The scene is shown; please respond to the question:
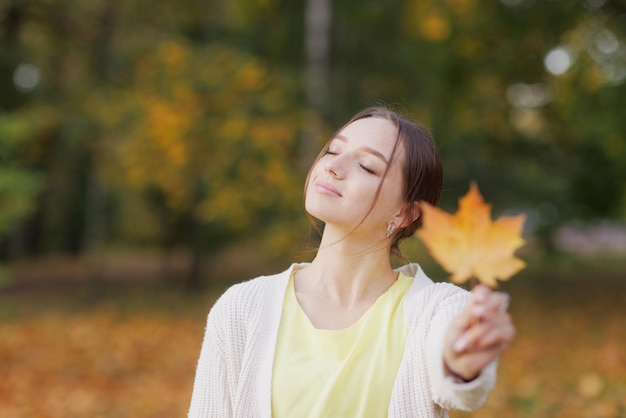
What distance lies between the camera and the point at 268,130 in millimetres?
11141

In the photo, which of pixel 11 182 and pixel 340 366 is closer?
pixel 340 366

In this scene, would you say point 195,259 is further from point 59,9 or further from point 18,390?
point 18,390

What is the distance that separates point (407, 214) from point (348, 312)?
262mm

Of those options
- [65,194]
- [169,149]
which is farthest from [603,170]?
[65,194]

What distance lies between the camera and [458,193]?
39.0ft

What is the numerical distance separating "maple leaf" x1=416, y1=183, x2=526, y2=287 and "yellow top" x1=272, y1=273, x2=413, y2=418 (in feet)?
1.46

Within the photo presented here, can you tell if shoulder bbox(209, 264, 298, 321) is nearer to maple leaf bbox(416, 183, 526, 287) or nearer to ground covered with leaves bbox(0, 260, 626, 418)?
maple leaf bbox(416, 183, 526, 287)

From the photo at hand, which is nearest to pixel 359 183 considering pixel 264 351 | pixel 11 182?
pixel 264 351

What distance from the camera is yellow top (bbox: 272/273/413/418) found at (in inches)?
61.1

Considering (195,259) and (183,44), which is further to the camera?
(195,259)

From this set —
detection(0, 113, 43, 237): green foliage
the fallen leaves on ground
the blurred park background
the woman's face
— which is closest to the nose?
the woman's face

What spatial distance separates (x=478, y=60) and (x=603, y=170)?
10.3 ft

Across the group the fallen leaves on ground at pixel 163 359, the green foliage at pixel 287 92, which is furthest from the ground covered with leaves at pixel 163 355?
the green foliage at pixel 287 92

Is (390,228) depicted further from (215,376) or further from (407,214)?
(215,376)
